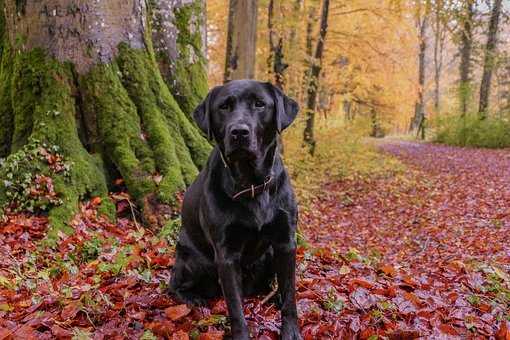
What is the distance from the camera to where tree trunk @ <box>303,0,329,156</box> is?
17484 mm

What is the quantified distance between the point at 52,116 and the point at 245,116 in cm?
371

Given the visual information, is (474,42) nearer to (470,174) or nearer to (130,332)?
(470,174)

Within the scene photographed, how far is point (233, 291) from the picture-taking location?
298 cm

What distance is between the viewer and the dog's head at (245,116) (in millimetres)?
2889

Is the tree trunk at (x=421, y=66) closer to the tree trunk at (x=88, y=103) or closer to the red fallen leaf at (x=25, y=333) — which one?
the tree trunk at (x=88, y=103)

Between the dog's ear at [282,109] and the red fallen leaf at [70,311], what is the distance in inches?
69.8

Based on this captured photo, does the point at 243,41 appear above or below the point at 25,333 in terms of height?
above

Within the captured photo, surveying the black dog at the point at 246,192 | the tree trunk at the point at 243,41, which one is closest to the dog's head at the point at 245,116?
the black dog at the point at 246,192

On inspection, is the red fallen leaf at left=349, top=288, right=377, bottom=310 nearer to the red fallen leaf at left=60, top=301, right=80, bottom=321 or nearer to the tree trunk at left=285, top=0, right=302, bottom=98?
the red fallen leaf at left=60, top=301, right=80, bottom=321

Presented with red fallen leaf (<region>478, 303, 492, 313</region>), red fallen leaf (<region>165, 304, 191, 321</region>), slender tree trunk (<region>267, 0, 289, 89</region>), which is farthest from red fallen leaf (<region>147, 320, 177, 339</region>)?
slender tree trunk (<region>267, 0, 289, 89</region>)

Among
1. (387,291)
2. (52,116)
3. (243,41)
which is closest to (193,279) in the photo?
(387,291)

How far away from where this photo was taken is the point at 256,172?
3061mm

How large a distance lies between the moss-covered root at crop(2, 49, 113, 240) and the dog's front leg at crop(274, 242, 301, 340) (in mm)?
3200

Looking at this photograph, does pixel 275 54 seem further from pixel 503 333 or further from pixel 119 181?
pixel 503 333
